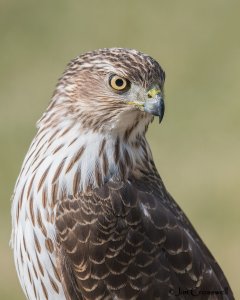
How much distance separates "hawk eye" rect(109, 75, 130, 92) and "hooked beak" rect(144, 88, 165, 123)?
157 millimetres

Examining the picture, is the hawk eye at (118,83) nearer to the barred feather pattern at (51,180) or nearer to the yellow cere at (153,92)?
the yellow cere at (153,92)

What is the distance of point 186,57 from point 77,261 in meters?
10.6

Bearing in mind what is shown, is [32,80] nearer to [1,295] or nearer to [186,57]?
[186,57]

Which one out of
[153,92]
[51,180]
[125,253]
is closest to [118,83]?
[153,92]

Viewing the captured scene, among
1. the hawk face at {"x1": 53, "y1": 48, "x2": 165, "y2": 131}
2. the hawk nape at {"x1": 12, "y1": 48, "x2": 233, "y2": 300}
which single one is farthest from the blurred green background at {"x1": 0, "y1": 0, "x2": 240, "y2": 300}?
the hawk face at {"x1": 53, "y1": 48, "x2": 165, "y2": 131}

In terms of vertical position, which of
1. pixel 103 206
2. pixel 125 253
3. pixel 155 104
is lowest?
pixel 125 253

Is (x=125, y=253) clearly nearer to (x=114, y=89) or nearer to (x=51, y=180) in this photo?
(x=51, y=180)

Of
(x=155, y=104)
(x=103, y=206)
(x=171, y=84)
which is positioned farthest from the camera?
(x=171, y=84)

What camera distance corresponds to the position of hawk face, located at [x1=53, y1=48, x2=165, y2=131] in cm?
851

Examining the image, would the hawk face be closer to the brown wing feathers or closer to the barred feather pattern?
the barred feather pattern

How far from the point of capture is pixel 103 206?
28.0 feet

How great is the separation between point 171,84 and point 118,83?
9.16m

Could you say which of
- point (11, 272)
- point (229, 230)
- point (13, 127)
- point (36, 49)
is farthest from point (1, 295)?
point (36, 49)

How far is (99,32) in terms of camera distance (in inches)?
777
